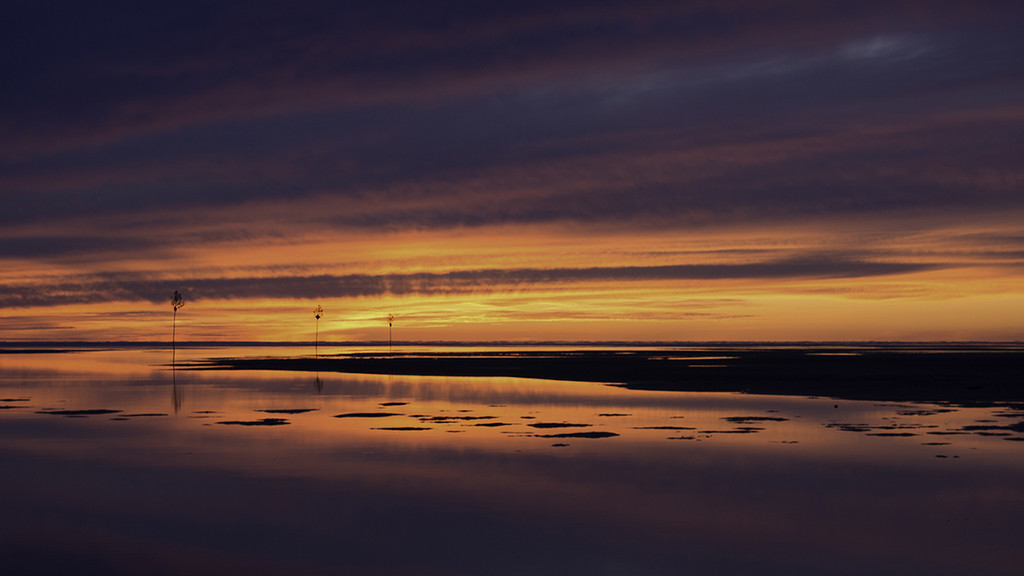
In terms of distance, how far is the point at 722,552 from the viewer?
16.7 metres

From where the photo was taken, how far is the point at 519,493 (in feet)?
74.1

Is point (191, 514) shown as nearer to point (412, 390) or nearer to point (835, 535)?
point (835, 535)

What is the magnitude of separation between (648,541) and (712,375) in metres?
66.0

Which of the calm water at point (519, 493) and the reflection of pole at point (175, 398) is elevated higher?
the reflection of pole at point (175, 398)

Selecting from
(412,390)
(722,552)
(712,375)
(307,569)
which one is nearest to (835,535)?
(722,552)

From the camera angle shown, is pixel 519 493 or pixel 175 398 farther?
pixel 175 398

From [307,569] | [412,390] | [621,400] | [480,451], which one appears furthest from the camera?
[412,390]

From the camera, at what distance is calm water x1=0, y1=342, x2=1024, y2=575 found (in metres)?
16.4

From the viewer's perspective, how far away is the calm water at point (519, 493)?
1642 cm

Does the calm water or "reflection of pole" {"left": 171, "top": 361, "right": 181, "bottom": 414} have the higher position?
"reflection of pole" {"left": 171, "top": 361, "right": 181, "bottom": 414}

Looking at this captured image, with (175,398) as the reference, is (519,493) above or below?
below

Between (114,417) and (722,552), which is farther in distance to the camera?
(114,417)

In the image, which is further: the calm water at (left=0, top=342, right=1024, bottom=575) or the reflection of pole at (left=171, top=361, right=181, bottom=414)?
the reflection of pole at (left=171, top=361, right=181, bottom=414)

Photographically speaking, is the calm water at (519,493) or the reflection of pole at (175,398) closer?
the calm water at (519,493)
